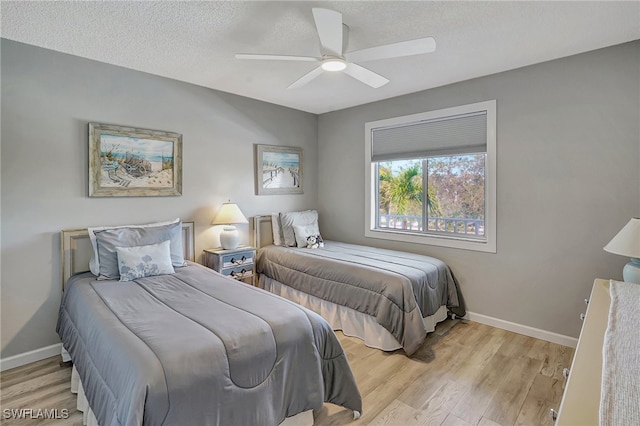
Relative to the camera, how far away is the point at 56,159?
276 centimetres

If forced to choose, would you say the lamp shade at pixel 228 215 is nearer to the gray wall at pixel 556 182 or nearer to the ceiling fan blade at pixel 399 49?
the ceiling fan blade at pixel 399 49

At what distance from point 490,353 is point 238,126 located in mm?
3543

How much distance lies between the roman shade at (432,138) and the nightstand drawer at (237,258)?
201 centimetres

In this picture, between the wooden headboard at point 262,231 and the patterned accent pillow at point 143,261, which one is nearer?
the patterned accent pillow at point 143,261

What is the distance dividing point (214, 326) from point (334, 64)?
1846mm

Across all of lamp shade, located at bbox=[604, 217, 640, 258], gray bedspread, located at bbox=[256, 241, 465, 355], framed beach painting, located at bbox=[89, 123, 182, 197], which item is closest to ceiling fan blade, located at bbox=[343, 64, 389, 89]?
gray bedspread, located at bbox=[256, 241, 465, 355]

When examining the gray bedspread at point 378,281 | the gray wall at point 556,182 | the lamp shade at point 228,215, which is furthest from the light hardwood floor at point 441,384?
the lamp shade at point 228,215

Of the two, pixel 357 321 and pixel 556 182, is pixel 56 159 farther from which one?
pixel 556 182

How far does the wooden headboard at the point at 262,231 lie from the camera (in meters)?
4.21

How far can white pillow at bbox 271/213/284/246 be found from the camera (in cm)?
426

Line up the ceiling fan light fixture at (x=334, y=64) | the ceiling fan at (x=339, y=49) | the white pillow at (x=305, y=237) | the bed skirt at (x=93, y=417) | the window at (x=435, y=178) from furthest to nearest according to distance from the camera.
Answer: the white pillow at (x=305, y=237) < the window at (x=435, y=178) < the ceiling fan light fixture at (x=334, y=64) < the ceiling fan at (x=339, y=49) < the bed skirt at (x=93, y=417)

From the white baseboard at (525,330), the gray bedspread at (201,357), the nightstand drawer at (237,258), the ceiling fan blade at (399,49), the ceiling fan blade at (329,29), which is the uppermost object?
the ceiling fan blade at (329,29)

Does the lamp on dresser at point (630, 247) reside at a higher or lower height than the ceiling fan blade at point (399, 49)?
lower

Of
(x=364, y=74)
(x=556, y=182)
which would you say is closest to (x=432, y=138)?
(x=556, y=182)
